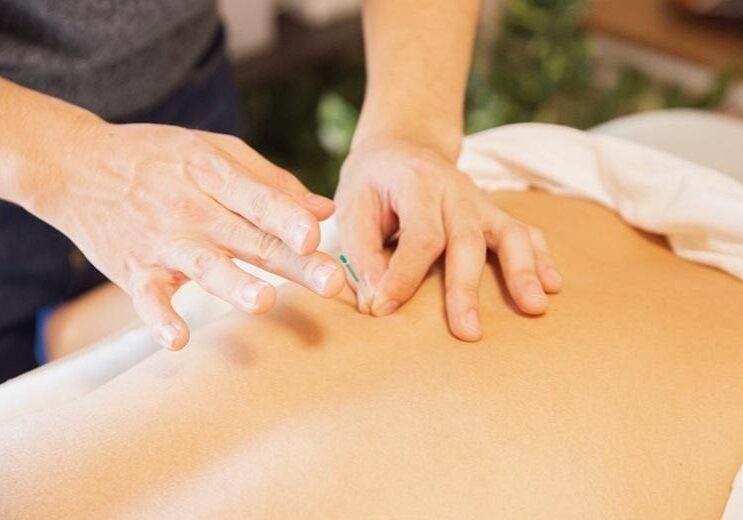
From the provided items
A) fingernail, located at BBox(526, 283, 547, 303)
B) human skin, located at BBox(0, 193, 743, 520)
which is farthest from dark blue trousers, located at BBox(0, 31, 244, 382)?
fingernail, located at BBox(526, 283, 547, 303)

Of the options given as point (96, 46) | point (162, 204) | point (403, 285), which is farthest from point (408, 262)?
point (96, 46)

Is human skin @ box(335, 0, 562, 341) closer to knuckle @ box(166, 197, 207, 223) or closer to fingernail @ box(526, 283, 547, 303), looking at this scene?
fingernail @ box(526, 283, 547, 303)

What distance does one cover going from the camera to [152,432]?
655mm

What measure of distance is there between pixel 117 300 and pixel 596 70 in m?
1.73

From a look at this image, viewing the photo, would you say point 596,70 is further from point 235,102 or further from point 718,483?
point 718,483

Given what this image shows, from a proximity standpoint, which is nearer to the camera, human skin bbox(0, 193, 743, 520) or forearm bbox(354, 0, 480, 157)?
human skin bbox(0, 193, 743, 520)

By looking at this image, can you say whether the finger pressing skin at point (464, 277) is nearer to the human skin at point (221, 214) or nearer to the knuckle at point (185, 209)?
the human skin at point (221, 214)

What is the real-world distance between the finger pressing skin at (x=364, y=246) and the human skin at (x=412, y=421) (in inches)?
1.0

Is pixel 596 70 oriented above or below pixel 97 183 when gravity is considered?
below

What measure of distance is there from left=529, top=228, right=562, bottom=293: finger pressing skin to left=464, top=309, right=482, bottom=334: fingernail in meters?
0.09

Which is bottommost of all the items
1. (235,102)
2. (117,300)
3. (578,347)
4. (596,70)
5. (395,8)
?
(596,70)

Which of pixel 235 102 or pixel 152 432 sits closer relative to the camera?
pixel 152 432

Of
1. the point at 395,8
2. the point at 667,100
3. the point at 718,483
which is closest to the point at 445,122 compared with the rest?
the point at 395,8

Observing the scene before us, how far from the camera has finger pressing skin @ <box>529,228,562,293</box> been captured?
776 mm
